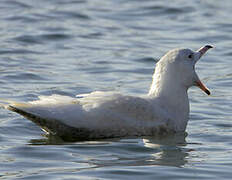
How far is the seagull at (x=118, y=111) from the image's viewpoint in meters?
9.48

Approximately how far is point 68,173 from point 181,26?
1091 cm

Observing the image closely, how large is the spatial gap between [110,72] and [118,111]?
15.1ft

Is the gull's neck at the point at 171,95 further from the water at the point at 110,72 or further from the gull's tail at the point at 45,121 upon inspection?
the gull's tail at the point at 45,121

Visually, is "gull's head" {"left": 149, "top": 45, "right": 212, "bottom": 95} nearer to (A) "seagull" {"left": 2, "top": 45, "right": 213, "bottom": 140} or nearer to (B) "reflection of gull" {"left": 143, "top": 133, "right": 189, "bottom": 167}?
(A) "seagull" {"left": 2, "top": 45, "right": 213, "bottom": 140}

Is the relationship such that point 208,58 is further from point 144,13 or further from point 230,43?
point 144,13

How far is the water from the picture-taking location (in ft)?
27.8

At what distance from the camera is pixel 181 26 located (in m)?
18.5

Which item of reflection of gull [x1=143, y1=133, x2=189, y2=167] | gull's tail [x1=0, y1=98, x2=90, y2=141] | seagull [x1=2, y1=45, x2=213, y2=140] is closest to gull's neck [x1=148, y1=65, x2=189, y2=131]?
seagull [x1=2, y1=45, x2=213, y2=140]

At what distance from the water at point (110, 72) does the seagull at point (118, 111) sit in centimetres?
16

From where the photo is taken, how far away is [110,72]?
1422 cm

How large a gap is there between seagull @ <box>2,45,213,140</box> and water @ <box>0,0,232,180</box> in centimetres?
16

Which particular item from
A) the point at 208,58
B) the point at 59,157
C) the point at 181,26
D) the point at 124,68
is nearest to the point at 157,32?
the point at 181,26

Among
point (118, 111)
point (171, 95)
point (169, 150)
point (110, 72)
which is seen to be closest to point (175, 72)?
point (171, 95)

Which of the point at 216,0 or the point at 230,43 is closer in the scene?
the point at 230,43
